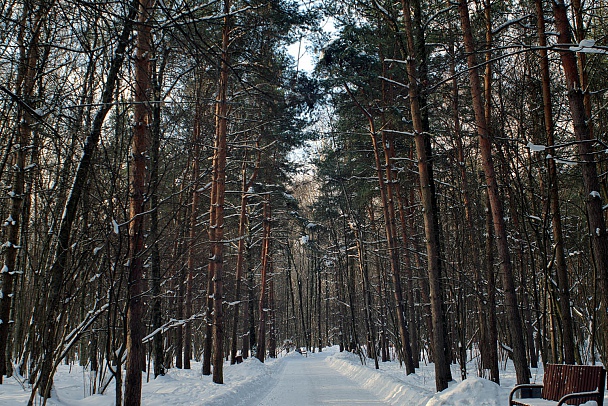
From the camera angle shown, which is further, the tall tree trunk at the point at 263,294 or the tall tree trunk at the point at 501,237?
the tall tree trunk at the point at 263,294

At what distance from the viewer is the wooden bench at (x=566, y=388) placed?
13.9 ft

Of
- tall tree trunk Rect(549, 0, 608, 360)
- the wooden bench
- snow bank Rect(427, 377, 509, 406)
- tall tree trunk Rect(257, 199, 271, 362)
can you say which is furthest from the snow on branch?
tall tree trunk Rect(257, 199, 271, 362)

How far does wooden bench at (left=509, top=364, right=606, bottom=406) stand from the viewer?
4242 millimetres

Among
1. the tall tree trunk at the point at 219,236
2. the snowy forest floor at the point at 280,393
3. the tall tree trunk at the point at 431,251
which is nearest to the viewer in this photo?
the snowy forest floor at the point at 280,393

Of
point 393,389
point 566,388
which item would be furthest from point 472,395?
point 393,389

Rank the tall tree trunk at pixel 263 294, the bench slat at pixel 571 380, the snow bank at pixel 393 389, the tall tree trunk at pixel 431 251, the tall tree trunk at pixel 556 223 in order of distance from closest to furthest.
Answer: the bench slat at pixel 571 380 < the tall tree trunk at pixel 556 223 < the snow bank at pixel 393 389 < the tall tree trunk at pixel 431 251 < the tall tree trunk at pixel 263 294

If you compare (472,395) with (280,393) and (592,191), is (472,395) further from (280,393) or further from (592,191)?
(280,393)

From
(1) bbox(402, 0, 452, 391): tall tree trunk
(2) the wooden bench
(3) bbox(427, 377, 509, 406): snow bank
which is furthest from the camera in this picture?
(1) bbox(402, 0, 452, 391): tall tree trunk

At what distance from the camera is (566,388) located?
4668mm

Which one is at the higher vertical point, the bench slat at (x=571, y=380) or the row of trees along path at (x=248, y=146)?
the row of trees along path at (x=248, y=146)

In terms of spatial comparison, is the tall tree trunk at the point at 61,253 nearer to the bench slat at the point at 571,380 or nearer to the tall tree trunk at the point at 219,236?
the bench slat at the point at 571,380

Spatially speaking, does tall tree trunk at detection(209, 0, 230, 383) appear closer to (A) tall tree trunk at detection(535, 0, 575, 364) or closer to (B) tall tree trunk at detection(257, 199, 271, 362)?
(A) tall tree trunk at detection(535, 0, 575, 364)

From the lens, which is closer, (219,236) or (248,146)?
(248,146)

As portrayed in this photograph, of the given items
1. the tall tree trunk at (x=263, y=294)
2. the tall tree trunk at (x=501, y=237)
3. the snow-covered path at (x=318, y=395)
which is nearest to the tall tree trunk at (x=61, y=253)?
the snow-covered path at (x=318, y=395)
